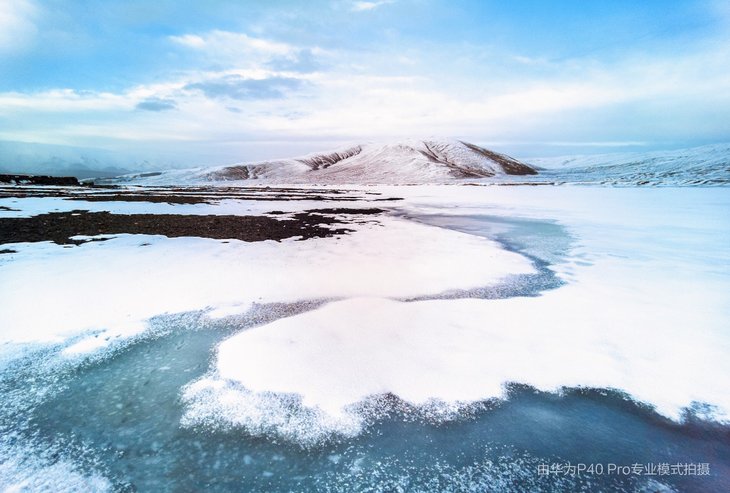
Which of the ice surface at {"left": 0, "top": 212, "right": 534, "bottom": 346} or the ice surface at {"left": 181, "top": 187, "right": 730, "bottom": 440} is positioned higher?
the ice surface at {"left": 0, "top": 212, "right": 534, "bottom": 346}

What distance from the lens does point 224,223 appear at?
1830cm

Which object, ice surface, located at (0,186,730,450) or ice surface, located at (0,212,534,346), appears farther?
ice surface, located at (0,212,534,346)

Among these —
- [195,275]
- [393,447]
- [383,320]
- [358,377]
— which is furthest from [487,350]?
[195,275]

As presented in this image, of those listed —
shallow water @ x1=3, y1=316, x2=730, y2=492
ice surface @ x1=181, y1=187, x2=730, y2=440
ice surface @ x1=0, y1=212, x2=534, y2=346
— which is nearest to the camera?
shallow water @ x1=3, y1=316, x2=730, y2=492

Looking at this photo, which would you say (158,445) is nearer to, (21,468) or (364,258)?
(21,468)

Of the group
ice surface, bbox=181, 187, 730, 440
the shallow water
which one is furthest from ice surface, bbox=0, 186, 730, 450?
the shallow water

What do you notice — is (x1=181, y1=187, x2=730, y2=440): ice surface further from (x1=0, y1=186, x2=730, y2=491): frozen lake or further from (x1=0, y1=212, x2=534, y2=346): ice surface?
(x1=0, y1=212, x2=534, y2=346): ice surface

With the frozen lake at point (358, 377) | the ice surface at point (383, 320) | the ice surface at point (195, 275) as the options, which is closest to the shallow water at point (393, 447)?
the frozen lake at point (358, 377)

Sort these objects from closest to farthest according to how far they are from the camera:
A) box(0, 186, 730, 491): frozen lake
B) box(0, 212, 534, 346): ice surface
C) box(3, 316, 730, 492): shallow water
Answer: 1. box(3, 316, 730, 492): shallow water
2. box(0, 186, 730, 491): frozen lake
3. box(0, 212, 534, 346): ice surface

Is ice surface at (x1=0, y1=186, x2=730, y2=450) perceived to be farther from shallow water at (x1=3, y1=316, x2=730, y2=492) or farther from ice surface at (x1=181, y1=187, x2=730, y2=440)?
shallow water at (x1=3, y1=316, x2=730, y2=492)

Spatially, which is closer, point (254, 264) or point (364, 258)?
point (254, 264)

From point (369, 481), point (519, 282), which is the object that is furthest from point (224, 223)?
point (369, 481)

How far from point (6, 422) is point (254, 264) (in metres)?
6.60

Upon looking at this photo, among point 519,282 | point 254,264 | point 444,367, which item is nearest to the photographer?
point 444,367
